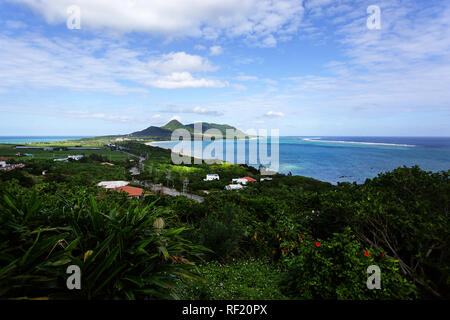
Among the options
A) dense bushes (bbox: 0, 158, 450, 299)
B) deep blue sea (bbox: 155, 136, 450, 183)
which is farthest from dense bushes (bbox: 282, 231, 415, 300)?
deep blue sea (bbox: 155, 136, 450, 183)

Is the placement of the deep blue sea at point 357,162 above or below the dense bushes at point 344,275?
below

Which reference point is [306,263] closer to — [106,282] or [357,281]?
[357,281]

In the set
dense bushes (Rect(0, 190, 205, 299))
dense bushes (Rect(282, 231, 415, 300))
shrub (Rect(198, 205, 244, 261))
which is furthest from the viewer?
shrub (Rect(198, 205, 244, 261))

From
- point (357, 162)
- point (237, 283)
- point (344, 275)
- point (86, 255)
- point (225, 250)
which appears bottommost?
point (357, 162)

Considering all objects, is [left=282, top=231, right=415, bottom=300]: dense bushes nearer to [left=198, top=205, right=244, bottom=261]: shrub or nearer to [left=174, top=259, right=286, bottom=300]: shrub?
[left=174, top=259, right=286, bottom=300]: shrub

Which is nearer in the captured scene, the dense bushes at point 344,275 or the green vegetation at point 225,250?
the green vegetation at point 225,250

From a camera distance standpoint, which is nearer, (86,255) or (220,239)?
(86,255)

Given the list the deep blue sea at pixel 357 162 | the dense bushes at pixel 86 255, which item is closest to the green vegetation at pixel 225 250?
the dense bushes at pixel 86 255

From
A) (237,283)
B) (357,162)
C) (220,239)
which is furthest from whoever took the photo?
(357,162)

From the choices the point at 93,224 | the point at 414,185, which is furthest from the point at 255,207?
the point at 93,224

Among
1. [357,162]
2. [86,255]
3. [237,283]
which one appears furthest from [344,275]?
[357,162]

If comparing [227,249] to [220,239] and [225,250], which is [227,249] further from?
[220,239]

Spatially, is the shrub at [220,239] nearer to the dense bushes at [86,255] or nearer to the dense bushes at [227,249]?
the dense bushes at [227,249]
